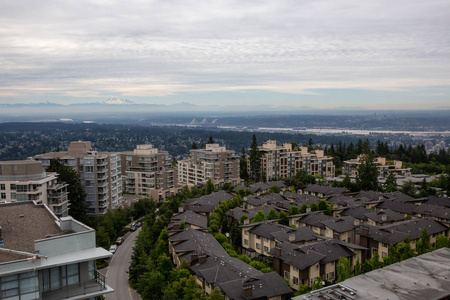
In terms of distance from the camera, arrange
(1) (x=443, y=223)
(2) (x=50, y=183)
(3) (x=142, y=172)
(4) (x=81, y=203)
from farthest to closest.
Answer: (3) (x=142, y=172) < (4) (x=81, y=203) < (2) (x=50, y=183) < (1) (x=443, y=223)

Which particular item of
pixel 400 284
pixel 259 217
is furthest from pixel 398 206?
pixel 400 284

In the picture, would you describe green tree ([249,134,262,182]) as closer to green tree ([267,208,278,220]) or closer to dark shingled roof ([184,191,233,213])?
dark shingled roof ([184,191,233,213])

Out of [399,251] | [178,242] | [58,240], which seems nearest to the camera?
[58,240]

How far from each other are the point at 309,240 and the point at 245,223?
563 cm

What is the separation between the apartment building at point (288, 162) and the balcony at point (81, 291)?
49628mm

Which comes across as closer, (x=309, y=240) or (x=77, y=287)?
(x=77, y=287)

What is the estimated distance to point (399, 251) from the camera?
2222 cm

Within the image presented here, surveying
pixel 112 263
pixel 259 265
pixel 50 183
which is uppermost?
pixel 50 183

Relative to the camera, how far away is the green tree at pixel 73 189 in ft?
117

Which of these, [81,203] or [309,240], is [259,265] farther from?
[81,203]

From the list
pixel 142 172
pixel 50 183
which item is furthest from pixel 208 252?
pixel 142 172

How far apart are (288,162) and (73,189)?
36281 mm

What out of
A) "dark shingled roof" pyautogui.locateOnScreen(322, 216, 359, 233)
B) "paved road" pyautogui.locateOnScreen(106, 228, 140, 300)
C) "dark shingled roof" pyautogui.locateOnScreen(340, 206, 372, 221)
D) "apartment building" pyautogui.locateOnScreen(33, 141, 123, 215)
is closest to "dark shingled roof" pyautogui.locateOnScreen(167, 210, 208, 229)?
"paved road" pyautogui.locateOnScreen(106, 228, 140, 300)

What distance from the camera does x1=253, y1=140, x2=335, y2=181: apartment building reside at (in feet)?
202
